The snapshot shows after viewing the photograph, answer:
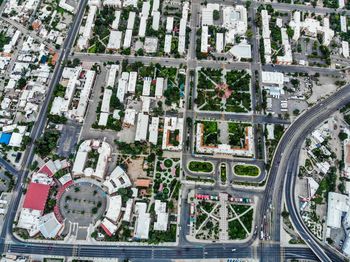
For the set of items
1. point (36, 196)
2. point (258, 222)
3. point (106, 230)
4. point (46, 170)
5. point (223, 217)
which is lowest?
point (106, 230)

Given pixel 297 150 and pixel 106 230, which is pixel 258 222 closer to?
pixel 297 150

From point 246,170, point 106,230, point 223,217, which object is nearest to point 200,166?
point 246,170

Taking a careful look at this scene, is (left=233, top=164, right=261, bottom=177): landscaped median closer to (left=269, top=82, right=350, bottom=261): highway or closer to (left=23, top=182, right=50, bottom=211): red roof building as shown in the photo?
(left=269, top=82, right=350, bottom=261): highway

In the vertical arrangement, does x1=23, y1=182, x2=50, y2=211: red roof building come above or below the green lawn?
below

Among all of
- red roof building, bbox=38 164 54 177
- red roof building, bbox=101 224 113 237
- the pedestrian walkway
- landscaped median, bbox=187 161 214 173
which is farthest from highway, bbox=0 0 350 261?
landscaped median, bbox=187 161 214 173

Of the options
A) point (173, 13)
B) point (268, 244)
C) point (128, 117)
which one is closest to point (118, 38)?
point (173, 13)

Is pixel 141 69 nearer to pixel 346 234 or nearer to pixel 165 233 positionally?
pixel 165 233
